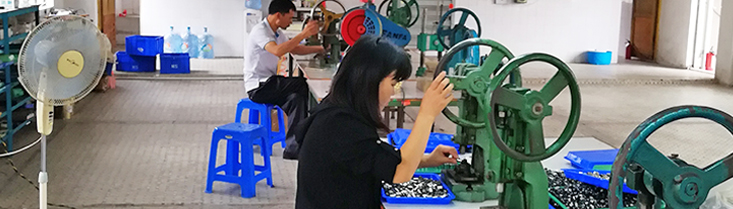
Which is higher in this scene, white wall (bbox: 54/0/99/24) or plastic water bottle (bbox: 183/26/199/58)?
white wall (bbox: 54/0/99/24)

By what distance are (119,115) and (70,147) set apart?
1470 mm

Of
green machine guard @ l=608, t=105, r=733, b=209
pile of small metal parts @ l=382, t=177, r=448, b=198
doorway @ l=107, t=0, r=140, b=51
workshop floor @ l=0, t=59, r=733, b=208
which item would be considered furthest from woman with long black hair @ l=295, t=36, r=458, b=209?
doorway @ l=107, t=0, r=140, b=51

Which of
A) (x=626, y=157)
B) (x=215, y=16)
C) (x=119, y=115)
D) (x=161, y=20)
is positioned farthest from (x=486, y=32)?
(x=626, y=157)

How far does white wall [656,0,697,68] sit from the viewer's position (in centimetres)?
1197

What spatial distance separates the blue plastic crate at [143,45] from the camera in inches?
395

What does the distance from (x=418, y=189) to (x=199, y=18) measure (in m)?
9.71

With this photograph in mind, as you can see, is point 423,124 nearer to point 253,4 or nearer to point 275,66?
point 275,66

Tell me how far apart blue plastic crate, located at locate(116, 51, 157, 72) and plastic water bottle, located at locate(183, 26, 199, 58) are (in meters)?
1.41

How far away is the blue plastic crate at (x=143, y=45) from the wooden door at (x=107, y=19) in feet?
8.82

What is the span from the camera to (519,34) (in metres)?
11.7

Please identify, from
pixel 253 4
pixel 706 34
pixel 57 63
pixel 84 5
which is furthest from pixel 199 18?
pixel 57 63

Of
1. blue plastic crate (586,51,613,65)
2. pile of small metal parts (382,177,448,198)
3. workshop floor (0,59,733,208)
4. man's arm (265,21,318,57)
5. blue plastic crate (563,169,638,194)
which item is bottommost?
workshop floor (0,59,733,208)

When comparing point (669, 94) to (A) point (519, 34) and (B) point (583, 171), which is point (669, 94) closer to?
(A) point (519, 34)

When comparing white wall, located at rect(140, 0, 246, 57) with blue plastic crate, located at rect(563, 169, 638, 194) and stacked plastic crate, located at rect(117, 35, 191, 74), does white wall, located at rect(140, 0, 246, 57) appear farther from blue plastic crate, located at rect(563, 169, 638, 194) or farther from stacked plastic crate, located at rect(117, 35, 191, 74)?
blue plastic crate, located at rect(563, 169, 638, 194)
